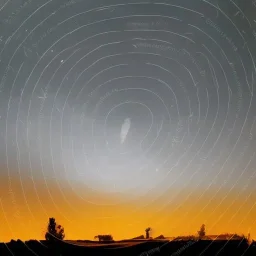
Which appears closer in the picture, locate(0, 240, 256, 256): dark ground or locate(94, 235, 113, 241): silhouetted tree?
locate(0, 240, 256, 256): dark ground

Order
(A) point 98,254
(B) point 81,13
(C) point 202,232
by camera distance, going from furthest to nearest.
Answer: (C) point 202,232, (A) point 98,254, (B) point 81,13

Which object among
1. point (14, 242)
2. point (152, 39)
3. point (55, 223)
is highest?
point (152, 39)

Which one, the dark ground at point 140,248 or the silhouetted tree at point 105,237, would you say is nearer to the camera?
the dark ground at point 140,248

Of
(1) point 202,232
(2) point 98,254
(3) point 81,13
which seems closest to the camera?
(3) point 81,13

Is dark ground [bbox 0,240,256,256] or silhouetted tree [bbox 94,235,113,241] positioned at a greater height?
silhouetted tree [bbox 94,235,113,241]

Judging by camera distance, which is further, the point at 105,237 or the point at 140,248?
the point at 105,237

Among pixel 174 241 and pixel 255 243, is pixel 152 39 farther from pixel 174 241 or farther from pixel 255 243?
pixel 255 243

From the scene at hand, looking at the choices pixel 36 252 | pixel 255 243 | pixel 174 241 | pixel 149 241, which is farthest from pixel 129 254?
pixel 255 243

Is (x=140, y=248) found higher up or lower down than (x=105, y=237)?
lower down

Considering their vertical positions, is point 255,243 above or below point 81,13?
below

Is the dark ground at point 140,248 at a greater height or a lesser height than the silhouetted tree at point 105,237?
lesser

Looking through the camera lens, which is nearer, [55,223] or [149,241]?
[149,241]
